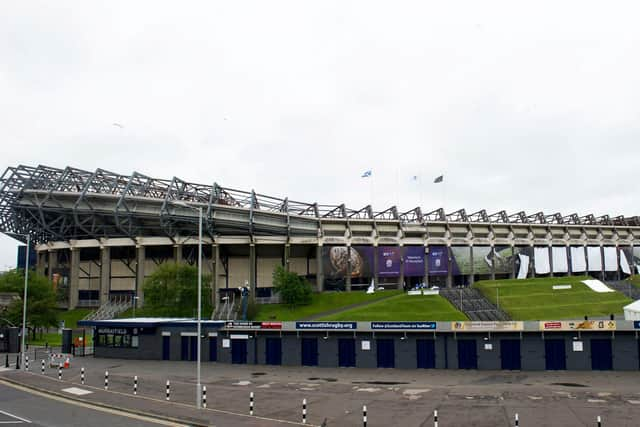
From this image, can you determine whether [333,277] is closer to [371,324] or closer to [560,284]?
[560,284]

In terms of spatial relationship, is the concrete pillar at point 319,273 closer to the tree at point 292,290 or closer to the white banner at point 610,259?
the tree at point 292,290

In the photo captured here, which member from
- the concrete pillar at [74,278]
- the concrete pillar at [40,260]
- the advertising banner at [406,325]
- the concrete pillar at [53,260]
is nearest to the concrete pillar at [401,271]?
the concrete pillar at [74,278]

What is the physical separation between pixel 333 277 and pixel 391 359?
68548mm

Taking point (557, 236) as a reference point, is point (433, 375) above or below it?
below

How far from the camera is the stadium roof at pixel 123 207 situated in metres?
104

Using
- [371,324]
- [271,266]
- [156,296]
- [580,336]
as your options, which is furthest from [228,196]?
[580,336]

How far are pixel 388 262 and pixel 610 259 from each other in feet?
204

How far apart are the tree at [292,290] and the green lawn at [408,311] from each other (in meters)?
12.8

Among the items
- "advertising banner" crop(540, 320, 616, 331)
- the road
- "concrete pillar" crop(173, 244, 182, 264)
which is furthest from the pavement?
"concrete pillar" crop(173, 244, 182, 264)

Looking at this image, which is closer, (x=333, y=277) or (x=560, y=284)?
(x=560, y=284)

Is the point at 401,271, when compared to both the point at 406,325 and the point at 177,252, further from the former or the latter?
the point at 406,325

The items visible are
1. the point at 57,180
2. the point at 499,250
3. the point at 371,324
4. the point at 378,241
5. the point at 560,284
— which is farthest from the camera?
the point at 499,250

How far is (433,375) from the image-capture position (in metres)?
39.8

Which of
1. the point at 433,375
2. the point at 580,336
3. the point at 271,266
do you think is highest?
the point at 271,266
